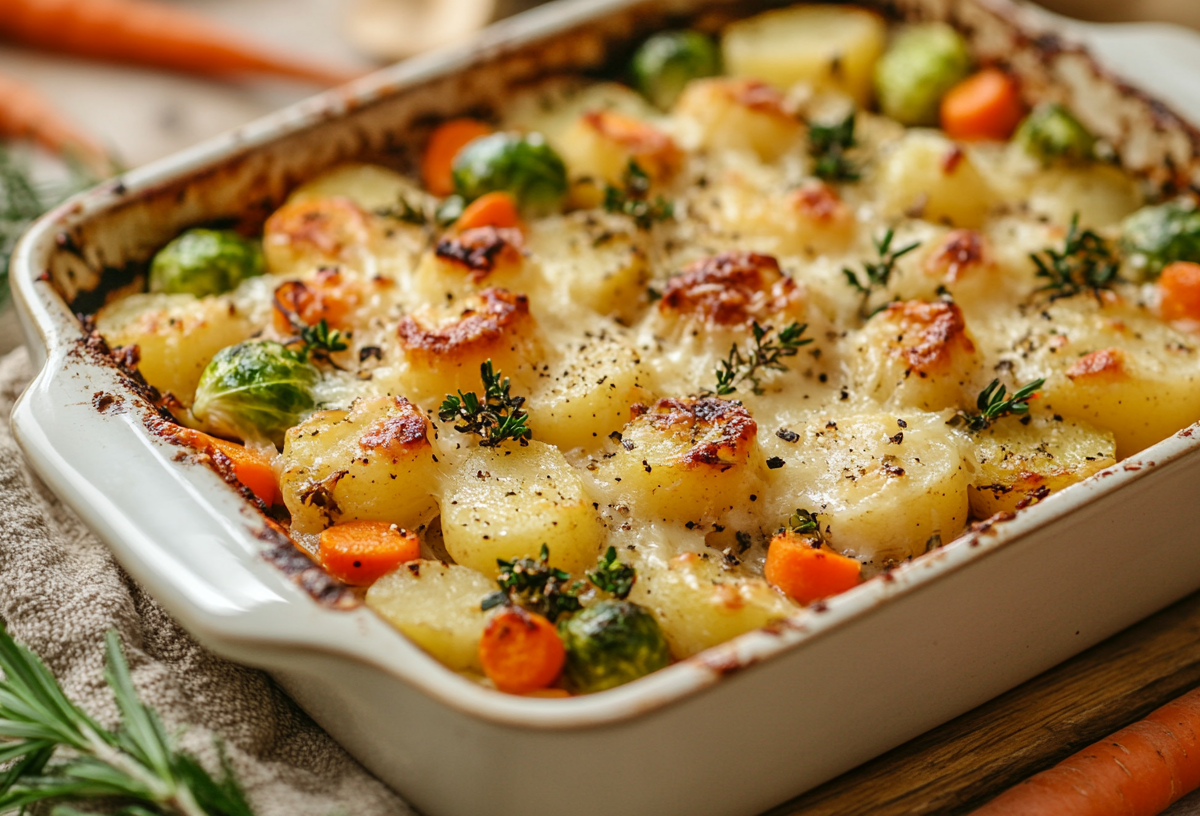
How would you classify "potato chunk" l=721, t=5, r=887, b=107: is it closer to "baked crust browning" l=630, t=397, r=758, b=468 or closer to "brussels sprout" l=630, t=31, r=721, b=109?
"brussels sprout" l=630, t=31, r=721, b=109

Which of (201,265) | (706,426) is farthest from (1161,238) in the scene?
(201,265)

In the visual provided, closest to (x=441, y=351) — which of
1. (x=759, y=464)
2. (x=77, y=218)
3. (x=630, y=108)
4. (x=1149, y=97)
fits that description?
(x=759, y=464)

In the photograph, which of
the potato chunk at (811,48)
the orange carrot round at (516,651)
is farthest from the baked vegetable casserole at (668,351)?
the potato chunk at (811,48)

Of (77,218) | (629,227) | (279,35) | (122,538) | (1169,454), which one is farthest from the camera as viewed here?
(279,35)

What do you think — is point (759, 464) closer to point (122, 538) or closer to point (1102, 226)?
point (122, 538)

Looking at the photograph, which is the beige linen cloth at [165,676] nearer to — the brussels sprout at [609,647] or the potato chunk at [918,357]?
the brussels sprout at [609,647]

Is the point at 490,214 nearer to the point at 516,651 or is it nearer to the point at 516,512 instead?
the point at 516,512

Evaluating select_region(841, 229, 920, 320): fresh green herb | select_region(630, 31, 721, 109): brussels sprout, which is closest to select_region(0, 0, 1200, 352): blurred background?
select_region(630, 31, 721, 109): brussels sprout
